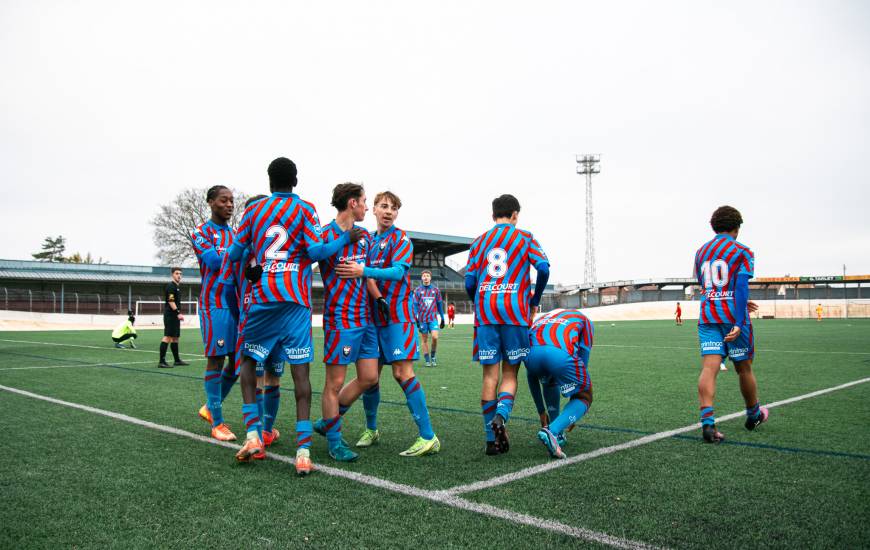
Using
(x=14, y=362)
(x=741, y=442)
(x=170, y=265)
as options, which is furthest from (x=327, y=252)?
(x=170, y=265)

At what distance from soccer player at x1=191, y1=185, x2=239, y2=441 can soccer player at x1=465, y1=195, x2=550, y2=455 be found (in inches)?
86.5

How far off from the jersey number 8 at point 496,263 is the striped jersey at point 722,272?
1970 millimetres

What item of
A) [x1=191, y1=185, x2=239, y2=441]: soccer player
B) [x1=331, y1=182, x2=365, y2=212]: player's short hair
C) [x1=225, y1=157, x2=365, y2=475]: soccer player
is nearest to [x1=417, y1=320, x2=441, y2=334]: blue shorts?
[x1=191, y1=185, x2=239, y2=441]: soccer player

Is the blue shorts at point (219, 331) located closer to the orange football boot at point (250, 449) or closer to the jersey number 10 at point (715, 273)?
the orange football boot at point (250, 449)

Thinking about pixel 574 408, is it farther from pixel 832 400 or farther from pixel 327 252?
pixel 832 400

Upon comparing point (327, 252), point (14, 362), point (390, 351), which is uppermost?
point (327, 252)

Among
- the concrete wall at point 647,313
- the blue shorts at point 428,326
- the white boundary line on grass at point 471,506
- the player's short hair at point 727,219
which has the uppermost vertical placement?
the player's short hair at point 727,219

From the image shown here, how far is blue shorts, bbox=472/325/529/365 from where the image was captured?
4.59 metres

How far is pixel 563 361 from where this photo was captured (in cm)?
429

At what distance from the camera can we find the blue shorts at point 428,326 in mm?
12922

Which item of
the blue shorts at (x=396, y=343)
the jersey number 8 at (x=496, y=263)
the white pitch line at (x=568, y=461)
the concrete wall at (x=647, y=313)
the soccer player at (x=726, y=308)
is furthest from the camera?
the concrete wall at (x=647, y=313)

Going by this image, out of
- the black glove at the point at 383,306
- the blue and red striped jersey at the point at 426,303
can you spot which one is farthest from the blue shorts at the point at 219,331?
the blue and red striped jersey at the point at 426,303

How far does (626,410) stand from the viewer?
6422mm

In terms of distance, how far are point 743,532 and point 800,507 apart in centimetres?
61
